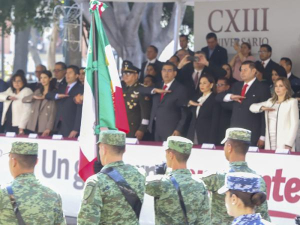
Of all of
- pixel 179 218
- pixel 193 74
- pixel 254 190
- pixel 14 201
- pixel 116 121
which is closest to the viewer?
pixel 254 190

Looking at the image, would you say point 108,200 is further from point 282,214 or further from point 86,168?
point 282,214

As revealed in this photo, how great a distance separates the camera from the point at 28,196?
6.53 m

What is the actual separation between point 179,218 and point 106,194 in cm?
84

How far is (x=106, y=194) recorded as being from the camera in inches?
265

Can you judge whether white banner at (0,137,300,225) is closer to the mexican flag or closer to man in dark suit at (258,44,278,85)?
the mexican flag

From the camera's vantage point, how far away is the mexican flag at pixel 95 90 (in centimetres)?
924

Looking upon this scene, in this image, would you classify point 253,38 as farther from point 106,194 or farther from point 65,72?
point 106,194

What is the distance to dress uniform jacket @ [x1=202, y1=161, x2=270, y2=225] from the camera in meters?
7.57

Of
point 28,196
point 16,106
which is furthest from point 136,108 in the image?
point 28,196

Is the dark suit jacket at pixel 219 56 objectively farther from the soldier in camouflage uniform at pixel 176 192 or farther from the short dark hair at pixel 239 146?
the soldier in camouflage uniform at pixel 176 192

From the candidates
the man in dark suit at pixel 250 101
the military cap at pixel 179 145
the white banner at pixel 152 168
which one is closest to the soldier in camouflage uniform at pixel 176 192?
the military cap at pixel 179 145

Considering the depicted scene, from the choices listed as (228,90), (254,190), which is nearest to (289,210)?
(228,90)

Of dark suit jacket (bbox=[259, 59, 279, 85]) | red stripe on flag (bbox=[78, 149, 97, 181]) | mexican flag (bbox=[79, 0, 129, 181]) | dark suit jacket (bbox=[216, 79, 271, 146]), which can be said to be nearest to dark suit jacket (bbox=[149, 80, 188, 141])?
dark suit jacket (bbox=[216, 79, 271, 146])

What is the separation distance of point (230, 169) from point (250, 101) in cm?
466
